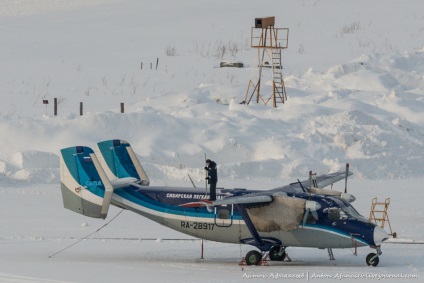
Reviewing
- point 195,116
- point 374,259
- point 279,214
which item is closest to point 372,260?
point 374,259

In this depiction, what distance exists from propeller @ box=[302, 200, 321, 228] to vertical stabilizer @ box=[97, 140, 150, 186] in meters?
4.90

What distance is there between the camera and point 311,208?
1098 inches

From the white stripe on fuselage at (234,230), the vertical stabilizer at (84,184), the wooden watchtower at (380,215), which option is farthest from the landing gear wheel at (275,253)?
the vertical stabilizer at (84,184)

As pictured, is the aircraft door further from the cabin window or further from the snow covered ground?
the snow covered ground

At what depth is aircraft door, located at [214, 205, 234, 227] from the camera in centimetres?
2869

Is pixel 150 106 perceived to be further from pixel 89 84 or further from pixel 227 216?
pixel 227 216

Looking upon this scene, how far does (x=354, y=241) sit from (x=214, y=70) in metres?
35.3

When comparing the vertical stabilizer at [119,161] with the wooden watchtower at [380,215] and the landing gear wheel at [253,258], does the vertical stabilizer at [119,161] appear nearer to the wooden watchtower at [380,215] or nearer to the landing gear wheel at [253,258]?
the landing gear wheel at [253,258]

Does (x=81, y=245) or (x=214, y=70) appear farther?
(x=214, y=70)

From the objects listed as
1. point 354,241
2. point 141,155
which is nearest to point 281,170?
point 141,155

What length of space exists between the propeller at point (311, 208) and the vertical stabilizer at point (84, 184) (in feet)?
16.2

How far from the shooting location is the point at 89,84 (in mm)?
59031

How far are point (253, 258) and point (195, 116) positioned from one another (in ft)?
70.1

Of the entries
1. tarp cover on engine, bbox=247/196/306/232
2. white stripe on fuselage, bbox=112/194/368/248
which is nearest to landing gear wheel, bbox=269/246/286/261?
white stripe on fuselage, bbox=112/194/368/248
